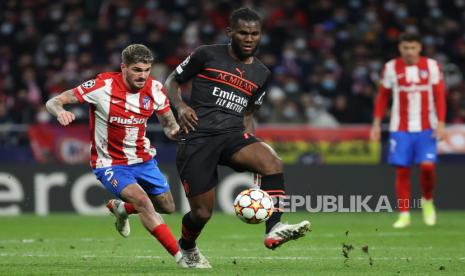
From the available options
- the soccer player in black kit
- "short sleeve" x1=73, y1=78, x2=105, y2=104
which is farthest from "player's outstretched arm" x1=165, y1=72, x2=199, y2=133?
"short sleeve" x1=73, y1=78, x2=105, y2=104

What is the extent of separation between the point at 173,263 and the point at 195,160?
1045 mm

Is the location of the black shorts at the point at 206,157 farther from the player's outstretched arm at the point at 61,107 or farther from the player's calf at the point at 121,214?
the player's calf at the point at 121,214

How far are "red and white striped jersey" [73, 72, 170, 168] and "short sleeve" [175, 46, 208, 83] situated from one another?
47cm

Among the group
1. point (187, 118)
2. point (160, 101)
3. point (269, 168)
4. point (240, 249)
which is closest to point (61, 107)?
point (160, 101)

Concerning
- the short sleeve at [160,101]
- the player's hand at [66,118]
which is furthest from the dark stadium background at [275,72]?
the player's hand at [66,118]

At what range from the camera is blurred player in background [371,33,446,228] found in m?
12.8

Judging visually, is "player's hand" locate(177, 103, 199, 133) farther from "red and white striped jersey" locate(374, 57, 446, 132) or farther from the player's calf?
"red and white striped jersey" locate(374, 57, 446, 132)

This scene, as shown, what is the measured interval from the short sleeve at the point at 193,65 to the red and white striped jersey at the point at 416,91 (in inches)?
195

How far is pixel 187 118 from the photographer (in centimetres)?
820

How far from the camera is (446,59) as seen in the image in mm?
20391

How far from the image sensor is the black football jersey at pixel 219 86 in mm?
8375

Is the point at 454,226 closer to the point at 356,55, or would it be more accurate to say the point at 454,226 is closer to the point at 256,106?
the point at 256,106

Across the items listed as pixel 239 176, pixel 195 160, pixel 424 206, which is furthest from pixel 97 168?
pixel 239 176

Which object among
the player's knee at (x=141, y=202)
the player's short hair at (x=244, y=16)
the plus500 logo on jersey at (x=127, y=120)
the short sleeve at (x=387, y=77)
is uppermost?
the player's short hair at (x=244, y=16)
